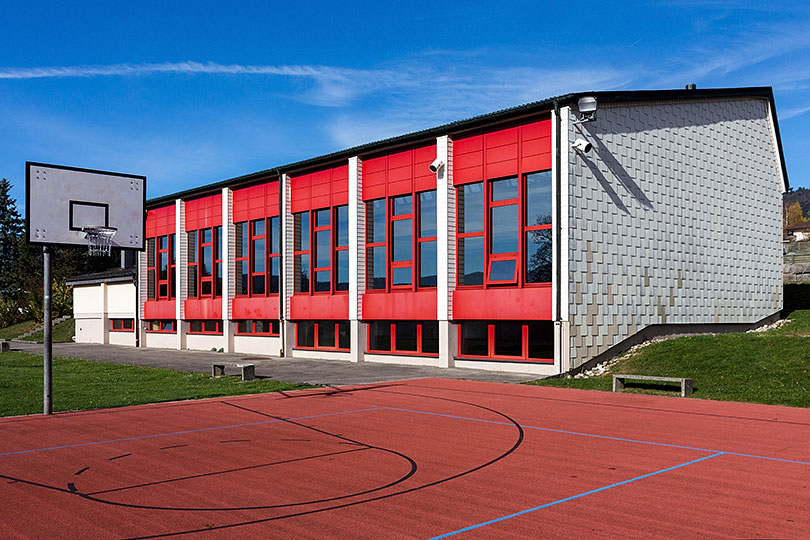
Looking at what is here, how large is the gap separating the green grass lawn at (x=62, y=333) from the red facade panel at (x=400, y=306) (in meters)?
38.7

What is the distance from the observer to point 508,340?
27.4m

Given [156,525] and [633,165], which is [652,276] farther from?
[156,525]

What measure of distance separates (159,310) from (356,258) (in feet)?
68.4

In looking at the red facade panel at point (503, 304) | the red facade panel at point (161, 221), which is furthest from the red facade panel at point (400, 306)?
the red facade panel at point (161, 221)

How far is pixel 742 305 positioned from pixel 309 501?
2984cm

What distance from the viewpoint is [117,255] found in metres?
91.2

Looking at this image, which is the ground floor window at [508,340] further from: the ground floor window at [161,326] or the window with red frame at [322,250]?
the ground floor window at [161,326]

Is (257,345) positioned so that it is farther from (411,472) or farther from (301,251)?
(411,472)

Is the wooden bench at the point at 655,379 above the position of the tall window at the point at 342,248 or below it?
below

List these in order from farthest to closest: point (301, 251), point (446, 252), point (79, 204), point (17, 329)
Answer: point (17, 329)
point (301, 251)
point (446, 252)
point (79, 204)

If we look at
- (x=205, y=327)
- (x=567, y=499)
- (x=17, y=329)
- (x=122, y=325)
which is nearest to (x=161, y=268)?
(x=205, y=327)

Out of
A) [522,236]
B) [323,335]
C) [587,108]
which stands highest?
[587,108]

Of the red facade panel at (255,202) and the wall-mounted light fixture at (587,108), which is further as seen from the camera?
the red facade panel at (255,202)

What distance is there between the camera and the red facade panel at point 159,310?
153 ft
